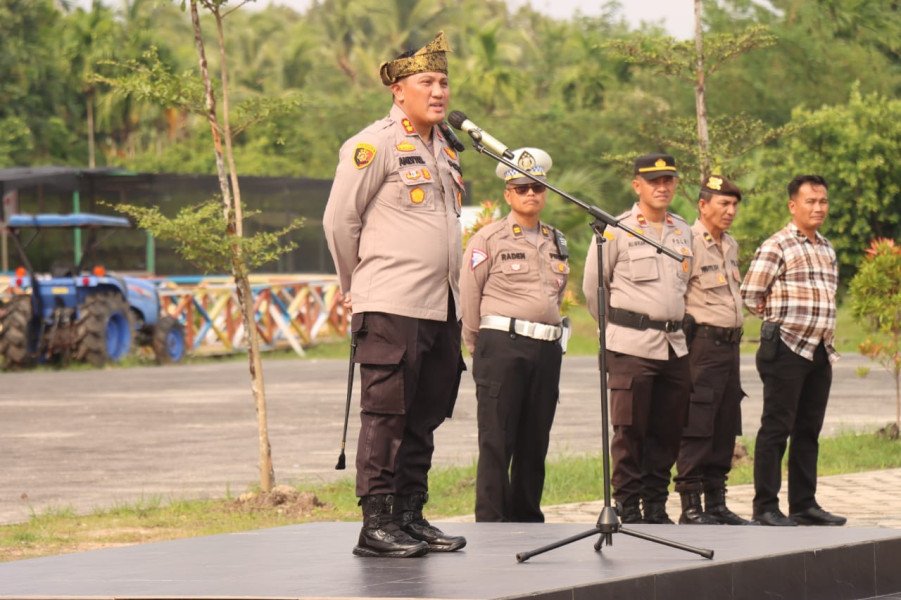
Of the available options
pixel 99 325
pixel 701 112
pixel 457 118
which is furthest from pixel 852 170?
pixel 457 118

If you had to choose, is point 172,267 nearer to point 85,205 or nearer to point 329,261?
point 85,205

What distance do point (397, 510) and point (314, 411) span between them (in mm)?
11820

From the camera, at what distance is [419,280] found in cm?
645

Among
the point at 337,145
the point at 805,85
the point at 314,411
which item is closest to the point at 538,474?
the point at 314,411

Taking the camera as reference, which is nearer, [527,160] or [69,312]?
[527,160]

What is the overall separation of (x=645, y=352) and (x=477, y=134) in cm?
268

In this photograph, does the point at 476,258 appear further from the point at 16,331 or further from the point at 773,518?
the point at 16,331

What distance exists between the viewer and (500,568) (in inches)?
236

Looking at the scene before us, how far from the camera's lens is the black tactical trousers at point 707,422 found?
29.5 feet

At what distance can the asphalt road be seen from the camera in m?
12.4

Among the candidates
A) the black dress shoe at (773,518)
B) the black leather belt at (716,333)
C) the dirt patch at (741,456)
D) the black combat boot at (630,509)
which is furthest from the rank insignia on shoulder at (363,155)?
the dirt patch at (741,456)

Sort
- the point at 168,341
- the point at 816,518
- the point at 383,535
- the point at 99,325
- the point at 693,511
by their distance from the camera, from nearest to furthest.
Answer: the point at 383,535 → the point at 693,511 → the point at 816,518 → the point at 99,325 → the point at 168,341

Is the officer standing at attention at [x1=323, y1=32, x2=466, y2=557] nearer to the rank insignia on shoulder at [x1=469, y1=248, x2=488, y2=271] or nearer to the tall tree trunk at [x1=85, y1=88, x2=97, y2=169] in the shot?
the rank insignia on shoulder at [x1=469, y1=248, x2=488, y2=271]

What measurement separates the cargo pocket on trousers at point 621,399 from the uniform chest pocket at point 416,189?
7.60ft
